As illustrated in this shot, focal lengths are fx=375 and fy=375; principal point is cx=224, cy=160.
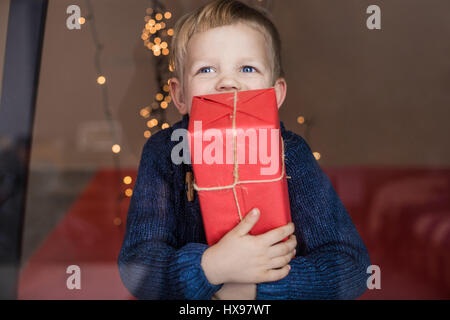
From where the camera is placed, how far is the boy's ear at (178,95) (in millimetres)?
712

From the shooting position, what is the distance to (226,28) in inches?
26.1

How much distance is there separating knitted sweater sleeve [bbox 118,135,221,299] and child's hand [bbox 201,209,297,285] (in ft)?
0.08

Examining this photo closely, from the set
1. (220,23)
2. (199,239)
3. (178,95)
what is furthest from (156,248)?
(220,23)

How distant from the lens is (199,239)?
0.65m

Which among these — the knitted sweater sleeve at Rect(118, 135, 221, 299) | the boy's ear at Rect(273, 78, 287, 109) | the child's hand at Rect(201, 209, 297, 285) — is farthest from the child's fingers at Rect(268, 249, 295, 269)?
the boy's ear at Rect(273, 78, 287, 109)

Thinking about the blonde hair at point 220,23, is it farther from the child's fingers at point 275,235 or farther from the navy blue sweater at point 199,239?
the child's fingers at point 275,235

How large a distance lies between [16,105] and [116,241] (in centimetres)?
33

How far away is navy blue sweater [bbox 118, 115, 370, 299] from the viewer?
2.00 ft

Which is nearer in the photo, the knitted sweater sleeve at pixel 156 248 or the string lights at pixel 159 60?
the knitted sweater sleeve at pixel 156 248

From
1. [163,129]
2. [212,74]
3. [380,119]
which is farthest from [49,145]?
[380,119]

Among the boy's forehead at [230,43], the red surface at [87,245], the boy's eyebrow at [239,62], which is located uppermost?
the boy's forehead at [230,43]

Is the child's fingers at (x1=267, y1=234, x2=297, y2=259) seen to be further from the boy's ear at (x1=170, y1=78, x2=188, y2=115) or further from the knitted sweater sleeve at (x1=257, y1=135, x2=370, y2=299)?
the boy's ear at (x1=170, y1=78, x2=188, y2=115)

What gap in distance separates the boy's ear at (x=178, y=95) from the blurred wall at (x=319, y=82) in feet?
0.05

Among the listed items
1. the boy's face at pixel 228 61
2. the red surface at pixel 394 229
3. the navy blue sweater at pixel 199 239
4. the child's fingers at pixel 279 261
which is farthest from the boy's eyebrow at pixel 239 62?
the child's fingers at pixel 279 261
